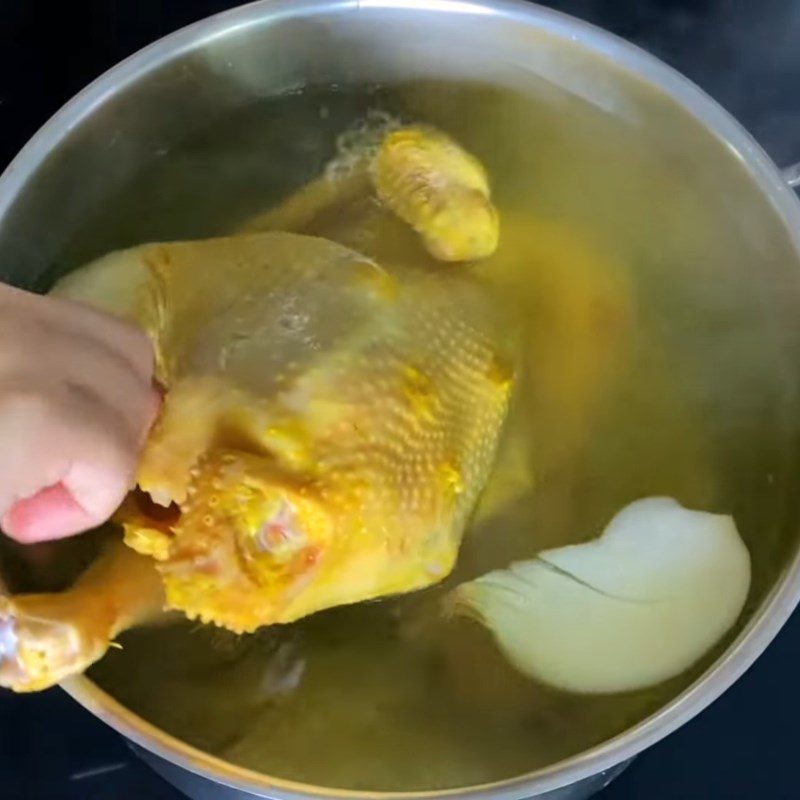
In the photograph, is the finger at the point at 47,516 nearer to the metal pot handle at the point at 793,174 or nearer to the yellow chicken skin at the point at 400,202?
the yellow chicken skin at the point at 400,202

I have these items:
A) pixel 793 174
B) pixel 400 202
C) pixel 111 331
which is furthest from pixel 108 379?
pixel 793 174

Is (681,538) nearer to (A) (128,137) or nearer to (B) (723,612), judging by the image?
(B) (723,612)

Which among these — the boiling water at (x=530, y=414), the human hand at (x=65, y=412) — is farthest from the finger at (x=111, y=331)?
the boiling water at (x=530, y=414)

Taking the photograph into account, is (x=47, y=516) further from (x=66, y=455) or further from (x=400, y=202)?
(x=400, y=202)

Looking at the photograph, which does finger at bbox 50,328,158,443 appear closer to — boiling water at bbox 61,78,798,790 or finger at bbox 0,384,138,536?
finger at bbox 0,384,138,536

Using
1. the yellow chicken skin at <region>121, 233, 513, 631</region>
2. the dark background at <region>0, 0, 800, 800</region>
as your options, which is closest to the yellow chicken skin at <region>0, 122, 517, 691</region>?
the yellow chicken skin at <region>121, 233, 513, 631</region>

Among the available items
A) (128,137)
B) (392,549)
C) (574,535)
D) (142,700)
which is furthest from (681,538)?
(128,137)

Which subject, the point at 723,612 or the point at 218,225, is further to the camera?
the point at 218,225
